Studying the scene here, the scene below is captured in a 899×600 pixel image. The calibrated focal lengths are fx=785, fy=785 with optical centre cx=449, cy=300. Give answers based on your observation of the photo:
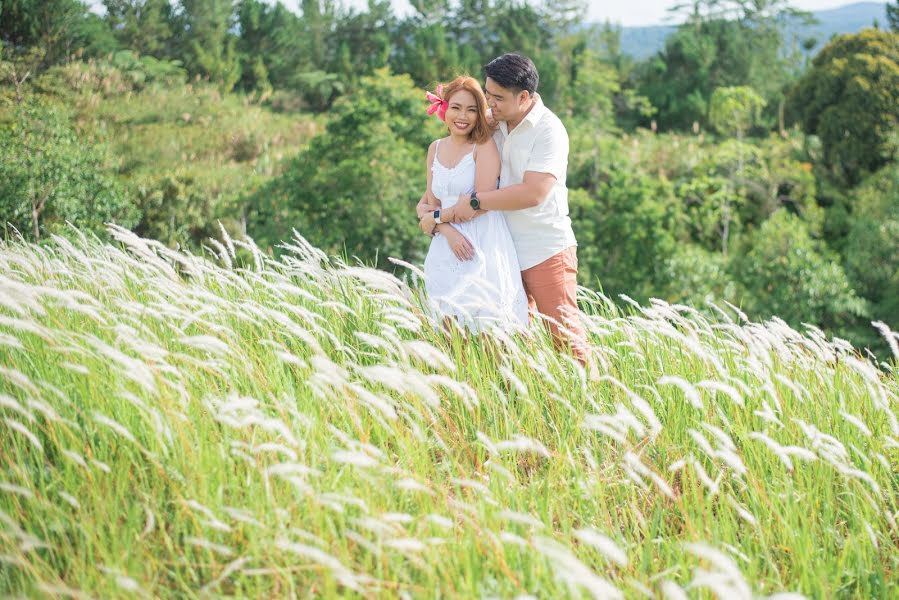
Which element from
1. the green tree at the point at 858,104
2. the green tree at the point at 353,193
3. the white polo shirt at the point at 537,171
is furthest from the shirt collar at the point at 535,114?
the green tree at the point at 858,104

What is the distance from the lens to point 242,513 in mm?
2064

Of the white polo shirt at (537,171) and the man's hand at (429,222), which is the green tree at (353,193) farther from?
the white polo shirt at (537,171)

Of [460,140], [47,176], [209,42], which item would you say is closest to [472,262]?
[460,140]

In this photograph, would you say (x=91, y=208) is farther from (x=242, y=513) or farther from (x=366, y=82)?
(x=242, y=513)

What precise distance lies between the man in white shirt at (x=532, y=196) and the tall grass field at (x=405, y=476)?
35 cm

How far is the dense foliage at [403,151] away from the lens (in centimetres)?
1410

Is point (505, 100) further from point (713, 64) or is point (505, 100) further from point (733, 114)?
point (713, 64)

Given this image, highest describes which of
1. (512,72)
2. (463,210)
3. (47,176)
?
(512,72)

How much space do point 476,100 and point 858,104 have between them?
20.4 meters

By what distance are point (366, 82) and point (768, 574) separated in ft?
49.7

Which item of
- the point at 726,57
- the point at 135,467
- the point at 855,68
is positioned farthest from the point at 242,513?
the point at 726,57

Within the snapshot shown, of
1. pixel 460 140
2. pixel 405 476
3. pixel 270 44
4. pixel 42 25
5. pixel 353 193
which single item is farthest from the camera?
pixel 270 44

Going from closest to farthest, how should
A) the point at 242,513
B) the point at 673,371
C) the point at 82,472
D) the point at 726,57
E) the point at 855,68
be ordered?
the point at 242,513 → the point at 82,472 → the point at 673,371 → the point at 855,68 → the point at 726,57

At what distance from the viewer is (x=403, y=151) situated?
616 inches
